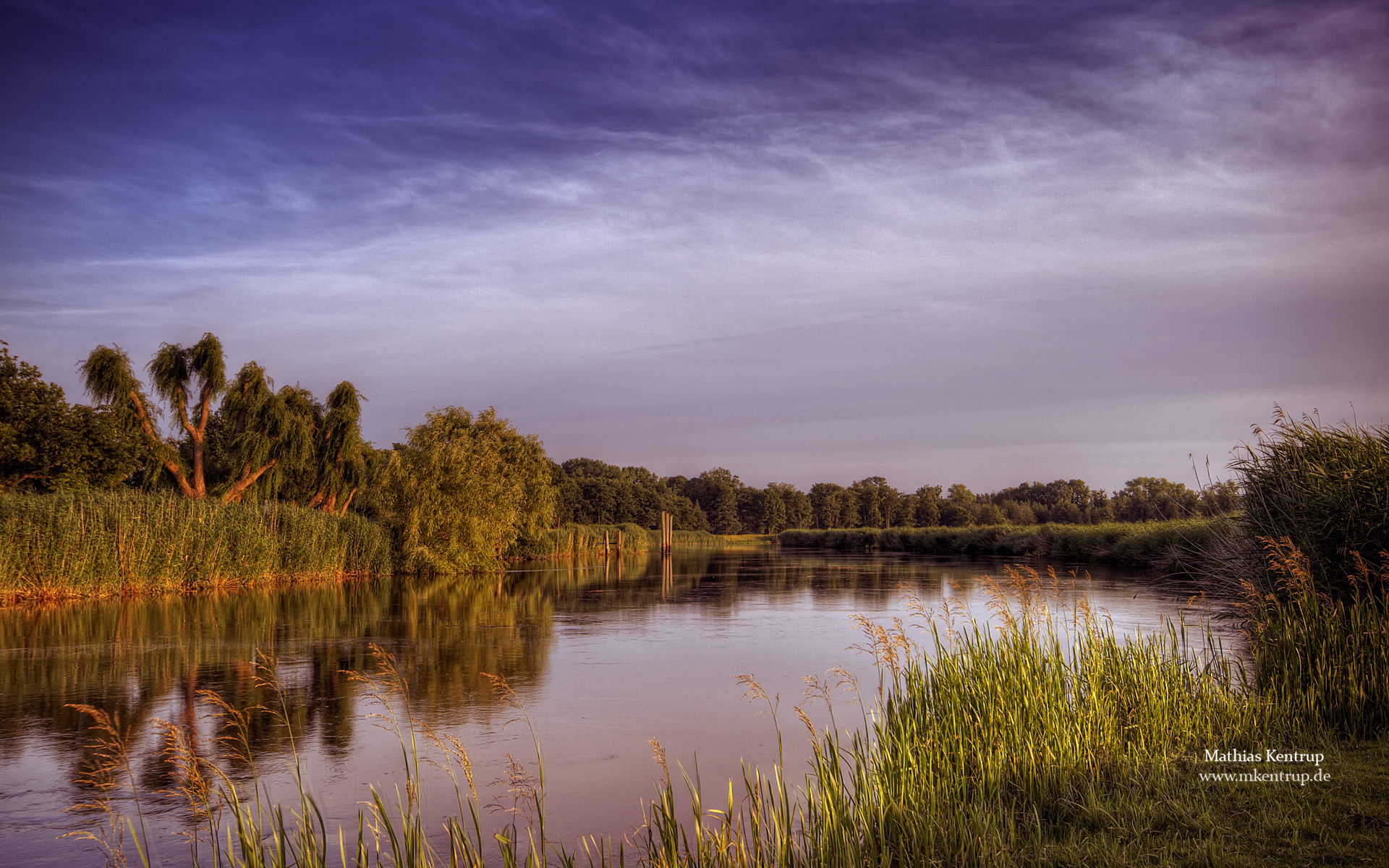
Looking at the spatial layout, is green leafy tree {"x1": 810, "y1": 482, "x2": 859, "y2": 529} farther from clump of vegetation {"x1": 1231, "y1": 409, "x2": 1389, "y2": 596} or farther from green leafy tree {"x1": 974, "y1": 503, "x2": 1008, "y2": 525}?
clump of vegetation {"x1": 1231, "y1": 409, "x2": 1389, "y2": 596}

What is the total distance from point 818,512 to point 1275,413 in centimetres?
10853

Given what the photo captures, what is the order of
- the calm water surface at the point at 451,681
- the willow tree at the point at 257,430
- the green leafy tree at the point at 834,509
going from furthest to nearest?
the green leafy tree at the point at 834,509 < the willow tree at the point at 257,430 < the calm water surface at the point at 451,681

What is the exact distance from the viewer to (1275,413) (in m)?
9.76

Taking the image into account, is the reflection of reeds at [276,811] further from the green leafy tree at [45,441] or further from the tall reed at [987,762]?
the green leafy tree at [45,441]

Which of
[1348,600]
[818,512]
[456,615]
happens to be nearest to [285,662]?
[456,615]

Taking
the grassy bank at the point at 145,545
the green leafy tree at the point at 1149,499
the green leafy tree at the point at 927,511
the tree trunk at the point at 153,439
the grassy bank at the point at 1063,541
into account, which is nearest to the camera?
the grassy bank at the point at 145,545

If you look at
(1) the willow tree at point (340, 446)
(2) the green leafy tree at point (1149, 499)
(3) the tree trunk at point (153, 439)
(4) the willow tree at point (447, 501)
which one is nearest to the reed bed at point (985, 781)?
(4) the willow tree at point (447, 501)

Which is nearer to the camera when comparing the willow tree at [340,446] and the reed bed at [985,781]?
the reed bed at [985,781]

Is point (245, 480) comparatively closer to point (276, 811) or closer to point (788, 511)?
point (276, 811)

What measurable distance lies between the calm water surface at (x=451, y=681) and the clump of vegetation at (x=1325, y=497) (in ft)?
8.10

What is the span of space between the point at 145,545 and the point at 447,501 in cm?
1178

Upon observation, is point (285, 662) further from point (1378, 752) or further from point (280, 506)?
point (280, 506)

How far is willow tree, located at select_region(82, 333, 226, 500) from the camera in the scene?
89.7 ft

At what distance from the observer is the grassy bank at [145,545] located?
18203mm
